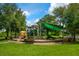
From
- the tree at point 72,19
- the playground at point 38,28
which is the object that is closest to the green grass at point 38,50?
the playground at point 38,28

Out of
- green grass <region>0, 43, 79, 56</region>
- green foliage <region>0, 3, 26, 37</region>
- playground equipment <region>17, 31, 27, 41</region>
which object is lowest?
green grass <region>0, 43, 79, 56</region>

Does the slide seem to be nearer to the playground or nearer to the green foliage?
the playground

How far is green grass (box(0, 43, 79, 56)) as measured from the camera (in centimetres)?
324

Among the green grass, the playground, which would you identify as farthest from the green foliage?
the green grass

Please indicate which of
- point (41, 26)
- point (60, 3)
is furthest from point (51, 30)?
point (60, 3)

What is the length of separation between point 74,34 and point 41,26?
407 millimetres

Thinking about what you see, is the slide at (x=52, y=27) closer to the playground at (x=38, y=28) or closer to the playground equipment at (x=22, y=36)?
the playground at (x=38, y=28)

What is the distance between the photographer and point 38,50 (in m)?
3.27

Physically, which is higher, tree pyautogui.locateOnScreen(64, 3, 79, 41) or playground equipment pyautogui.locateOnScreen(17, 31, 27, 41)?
tree pyautogui.locateOnScreen(64, 3, 79, 41)

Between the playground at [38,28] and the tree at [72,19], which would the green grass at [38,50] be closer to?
the playground at [38,28]

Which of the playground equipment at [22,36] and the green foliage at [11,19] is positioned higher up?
the green foliage at [11,19]

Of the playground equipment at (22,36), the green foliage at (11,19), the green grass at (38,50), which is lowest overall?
the green grass at (38,50)

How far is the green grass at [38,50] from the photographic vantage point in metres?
3.24

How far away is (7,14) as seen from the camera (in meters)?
3.32
